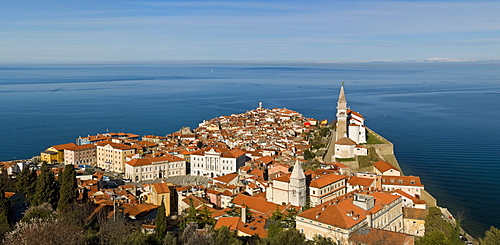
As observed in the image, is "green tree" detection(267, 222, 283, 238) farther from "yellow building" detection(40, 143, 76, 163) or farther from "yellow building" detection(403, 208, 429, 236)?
"yellow building" detection(40, 143, 76, 163)

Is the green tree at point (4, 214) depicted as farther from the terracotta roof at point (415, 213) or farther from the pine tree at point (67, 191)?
the terracotta roof at point (415, 213)

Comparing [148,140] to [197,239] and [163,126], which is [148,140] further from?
[197,239]

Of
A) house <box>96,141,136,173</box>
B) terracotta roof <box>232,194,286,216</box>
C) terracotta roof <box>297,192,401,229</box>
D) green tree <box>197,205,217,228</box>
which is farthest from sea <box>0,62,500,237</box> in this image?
green tree <box>197,205,217,228</box>

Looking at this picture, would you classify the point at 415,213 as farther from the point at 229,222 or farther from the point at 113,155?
the point at 113,155

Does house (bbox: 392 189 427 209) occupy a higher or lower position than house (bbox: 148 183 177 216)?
lower

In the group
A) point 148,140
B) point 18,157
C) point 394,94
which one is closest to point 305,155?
point 148,140

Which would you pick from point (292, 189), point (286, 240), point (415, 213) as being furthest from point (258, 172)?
point (286, 240)
